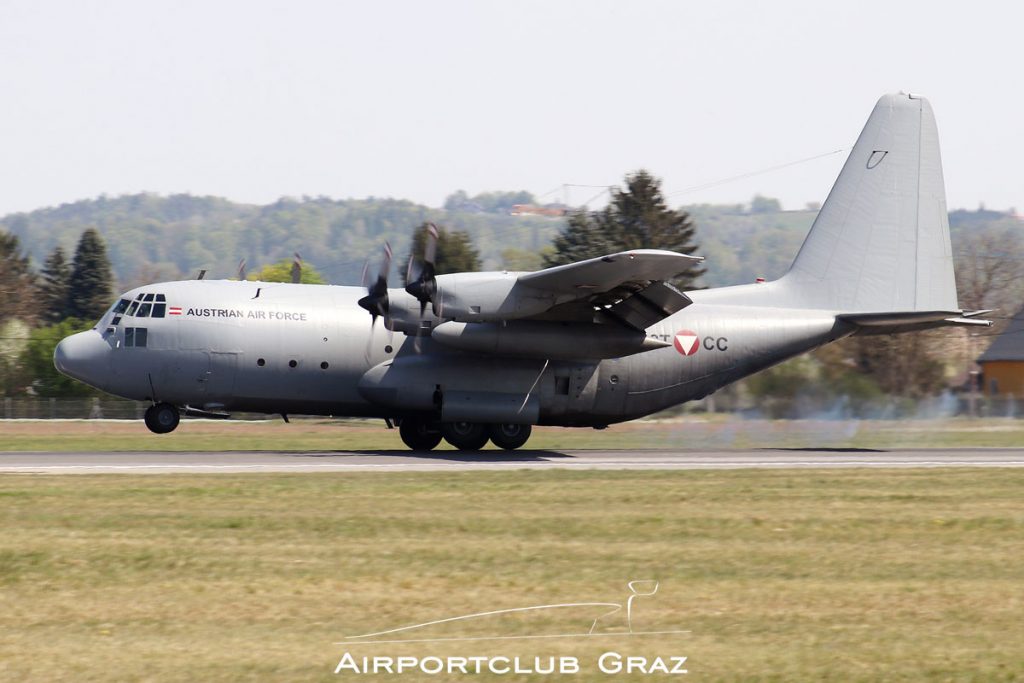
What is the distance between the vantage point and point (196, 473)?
64.8 feet

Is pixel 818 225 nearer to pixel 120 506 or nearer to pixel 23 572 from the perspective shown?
pixel 120 506

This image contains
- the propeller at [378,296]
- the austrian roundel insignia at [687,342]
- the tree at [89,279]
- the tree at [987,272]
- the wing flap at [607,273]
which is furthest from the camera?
the tree at [89,279]

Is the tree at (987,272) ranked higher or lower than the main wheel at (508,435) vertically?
higher

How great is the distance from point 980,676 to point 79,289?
280 feet

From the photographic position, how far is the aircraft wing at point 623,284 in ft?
72.1

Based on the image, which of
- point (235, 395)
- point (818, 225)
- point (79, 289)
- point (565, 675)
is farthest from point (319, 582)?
point (79, 289)

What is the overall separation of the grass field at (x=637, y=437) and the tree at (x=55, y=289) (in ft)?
181

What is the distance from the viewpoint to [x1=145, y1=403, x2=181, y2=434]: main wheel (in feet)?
79.7

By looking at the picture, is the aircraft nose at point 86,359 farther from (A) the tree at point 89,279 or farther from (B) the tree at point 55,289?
(B) the tree at point 55,289

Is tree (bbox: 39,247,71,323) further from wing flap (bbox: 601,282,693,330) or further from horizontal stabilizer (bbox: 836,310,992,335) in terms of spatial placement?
horizontal stabilizer (bbox: 836,310,992,335)

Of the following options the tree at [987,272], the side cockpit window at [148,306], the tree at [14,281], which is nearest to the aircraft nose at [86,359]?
the side cockpit window at [148,306]

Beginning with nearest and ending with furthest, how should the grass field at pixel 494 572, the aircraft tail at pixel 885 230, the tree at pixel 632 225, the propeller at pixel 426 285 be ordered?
the grass field at pixel 494 572 → the propeller at pixel 426 285 → the aircraft tail at pixel 885 230 → the tree at pixel 632 225

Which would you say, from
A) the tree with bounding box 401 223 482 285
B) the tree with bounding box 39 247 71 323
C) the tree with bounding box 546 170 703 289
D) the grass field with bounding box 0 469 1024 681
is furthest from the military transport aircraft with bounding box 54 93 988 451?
the tree with bounding box 39 247 71 323

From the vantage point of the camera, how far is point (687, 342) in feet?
85.0
